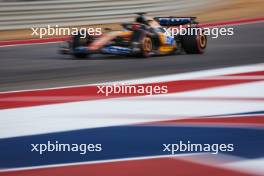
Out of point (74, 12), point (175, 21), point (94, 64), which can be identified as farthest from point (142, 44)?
point (74, 12)

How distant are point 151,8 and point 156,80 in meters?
10.5

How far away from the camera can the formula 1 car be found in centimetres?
1021

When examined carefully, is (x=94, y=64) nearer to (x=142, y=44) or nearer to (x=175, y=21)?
(x=142, y=44)

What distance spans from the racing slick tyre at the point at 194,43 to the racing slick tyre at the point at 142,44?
2.46 feet

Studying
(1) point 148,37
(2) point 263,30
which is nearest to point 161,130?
(1) point 148,37

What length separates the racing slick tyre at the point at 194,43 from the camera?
36.1ft

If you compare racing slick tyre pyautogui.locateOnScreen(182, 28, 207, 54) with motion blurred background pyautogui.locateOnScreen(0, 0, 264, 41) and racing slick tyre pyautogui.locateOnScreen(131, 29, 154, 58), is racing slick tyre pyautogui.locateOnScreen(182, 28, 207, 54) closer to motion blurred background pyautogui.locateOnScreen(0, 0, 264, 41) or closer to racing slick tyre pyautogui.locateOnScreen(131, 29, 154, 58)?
racing slick tyre pyautogui.locateOnScreen(131, 29, 154, 58)

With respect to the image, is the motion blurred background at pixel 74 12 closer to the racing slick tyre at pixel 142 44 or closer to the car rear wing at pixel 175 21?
the car rear wing at pixel 175 21

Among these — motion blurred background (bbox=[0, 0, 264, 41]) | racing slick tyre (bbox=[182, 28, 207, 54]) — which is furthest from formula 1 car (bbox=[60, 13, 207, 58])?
motion blurred background (bbox=[0, 0, 264, 41])

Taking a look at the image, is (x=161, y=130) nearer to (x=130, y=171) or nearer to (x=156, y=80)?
(x=130, y=171)

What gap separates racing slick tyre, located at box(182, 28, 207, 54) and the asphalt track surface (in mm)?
225

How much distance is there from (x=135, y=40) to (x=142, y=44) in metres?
0.19

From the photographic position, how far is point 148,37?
34.1 ft

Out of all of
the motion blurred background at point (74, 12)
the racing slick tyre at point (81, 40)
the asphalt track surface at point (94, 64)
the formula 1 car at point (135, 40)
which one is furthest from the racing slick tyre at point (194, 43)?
the motion blurred background at point (74, 12)
